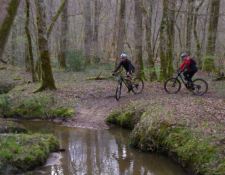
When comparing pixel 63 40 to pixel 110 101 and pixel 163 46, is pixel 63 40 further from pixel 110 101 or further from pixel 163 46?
pixel 110 101

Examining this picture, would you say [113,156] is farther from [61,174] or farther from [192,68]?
[192,68]

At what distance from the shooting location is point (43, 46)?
11664 millimetres

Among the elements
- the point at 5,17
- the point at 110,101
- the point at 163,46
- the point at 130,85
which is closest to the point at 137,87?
the point at 130,85

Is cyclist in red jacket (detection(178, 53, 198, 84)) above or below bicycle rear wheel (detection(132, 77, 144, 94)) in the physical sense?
above

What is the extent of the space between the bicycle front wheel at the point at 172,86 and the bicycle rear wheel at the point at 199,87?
0.80 m

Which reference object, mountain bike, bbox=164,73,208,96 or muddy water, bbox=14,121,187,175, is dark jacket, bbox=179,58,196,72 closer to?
mountain bike, bbox=164,73,208,96

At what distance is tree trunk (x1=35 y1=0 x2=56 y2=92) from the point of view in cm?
1127

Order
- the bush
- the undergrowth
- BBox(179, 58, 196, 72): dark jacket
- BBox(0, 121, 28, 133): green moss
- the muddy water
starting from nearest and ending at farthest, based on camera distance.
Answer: the undergrowth → the muddy water → BBox(0, 121, 28, 133): green moss → BBox(179, 58, 196, 72): dark jacket → the bush

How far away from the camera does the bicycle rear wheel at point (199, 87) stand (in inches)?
443

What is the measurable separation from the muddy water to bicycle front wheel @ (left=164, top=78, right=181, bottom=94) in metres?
4.67

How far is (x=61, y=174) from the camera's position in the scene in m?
4.96

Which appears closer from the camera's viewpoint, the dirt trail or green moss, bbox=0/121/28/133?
green moss, bbox=0/121/28/133

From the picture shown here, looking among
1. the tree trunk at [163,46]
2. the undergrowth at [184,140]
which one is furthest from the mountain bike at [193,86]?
the undergrowth at [184,140]

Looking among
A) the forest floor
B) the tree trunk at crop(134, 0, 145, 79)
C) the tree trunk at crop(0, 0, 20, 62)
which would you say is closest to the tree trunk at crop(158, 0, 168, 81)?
the forest floor
